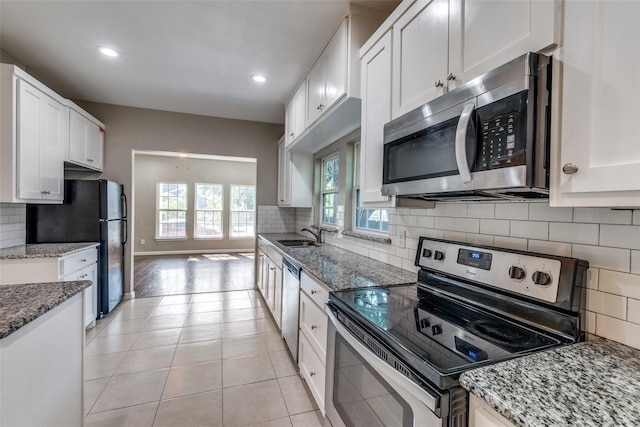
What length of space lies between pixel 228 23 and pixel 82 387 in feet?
7.94

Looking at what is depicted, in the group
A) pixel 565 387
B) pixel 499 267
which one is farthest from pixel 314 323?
pixel 565 387

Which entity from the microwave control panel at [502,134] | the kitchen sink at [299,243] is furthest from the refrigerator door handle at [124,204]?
the microwave control panel at [502,134]

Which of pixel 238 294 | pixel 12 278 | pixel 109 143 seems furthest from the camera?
pixel 238 294

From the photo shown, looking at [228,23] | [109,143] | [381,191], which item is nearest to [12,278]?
[109,143]

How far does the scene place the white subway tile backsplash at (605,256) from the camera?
2.97 ft

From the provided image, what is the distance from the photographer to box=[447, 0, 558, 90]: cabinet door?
846mm

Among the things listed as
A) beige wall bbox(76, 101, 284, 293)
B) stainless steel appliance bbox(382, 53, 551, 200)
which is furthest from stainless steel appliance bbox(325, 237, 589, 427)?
beige wall bbox(76, 101, 284, 293)

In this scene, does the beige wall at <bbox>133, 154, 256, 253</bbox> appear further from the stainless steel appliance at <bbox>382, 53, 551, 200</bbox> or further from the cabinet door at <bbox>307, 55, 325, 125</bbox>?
the stainless steel appliance at <bbox>382, 53, 551, 200</bbox>

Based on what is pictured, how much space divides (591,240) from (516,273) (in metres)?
0.26

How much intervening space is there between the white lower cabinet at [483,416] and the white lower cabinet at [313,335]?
91cm

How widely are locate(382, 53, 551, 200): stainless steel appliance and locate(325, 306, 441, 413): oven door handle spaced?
0.65 m

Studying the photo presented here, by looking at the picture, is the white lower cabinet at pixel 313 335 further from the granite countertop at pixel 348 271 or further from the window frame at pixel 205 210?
the window frame at pixel 205 210

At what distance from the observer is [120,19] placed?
212cm

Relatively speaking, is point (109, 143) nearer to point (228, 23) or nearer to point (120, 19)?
point (120, 19)
